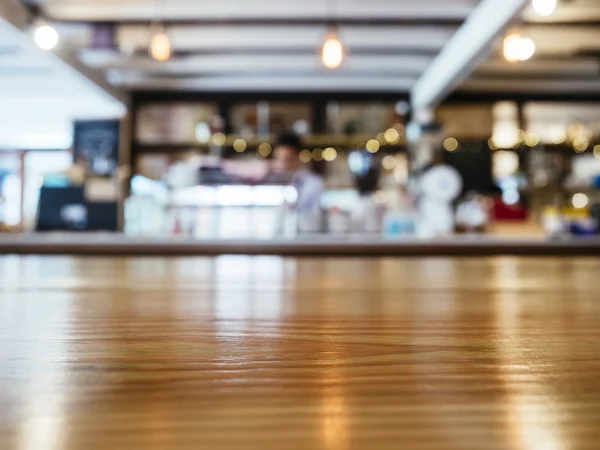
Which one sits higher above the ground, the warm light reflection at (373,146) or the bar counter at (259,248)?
the warm light reflection at (373,146)

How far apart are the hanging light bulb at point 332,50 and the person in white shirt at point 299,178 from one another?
113cm

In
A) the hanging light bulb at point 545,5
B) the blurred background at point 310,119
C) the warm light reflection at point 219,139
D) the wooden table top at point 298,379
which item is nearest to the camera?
the wooden table top at point 298,379

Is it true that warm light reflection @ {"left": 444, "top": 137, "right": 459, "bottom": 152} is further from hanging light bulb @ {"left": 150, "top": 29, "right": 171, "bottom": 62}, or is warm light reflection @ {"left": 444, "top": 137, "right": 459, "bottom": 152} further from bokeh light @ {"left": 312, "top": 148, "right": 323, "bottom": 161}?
hanging light bulb @ {"left": 150, "top": 29, "right": 171, "bottom": 62}

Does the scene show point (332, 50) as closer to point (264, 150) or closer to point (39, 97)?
point (264, 150)

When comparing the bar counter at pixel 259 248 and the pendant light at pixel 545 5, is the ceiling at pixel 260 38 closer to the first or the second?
the pendant light at pixel 545 5

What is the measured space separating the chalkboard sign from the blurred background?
0.02 meters

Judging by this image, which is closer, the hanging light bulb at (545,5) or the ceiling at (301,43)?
the hanging light bulb at (545,5)

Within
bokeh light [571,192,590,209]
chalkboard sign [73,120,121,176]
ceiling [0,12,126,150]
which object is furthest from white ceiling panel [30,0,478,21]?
bokeh light [571,192,590,209]

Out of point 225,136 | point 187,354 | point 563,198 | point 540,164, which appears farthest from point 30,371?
point 563,198

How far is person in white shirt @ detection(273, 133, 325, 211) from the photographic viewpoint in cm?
466

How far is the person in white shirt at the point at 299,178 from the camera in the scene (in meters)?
4.66

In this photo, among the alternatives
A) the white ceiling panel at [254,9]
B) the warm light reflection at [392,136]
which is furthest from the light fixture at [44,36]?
the warm light reflection at [392,136]

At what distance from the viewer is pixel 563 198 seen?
23.3 ft

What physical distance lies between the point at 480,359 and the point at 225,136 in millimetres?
6763
